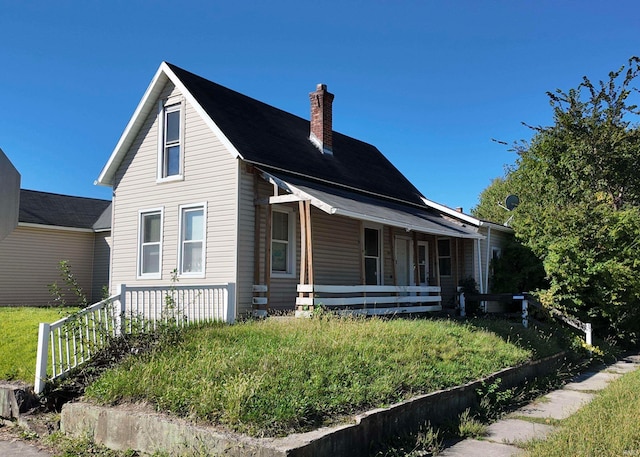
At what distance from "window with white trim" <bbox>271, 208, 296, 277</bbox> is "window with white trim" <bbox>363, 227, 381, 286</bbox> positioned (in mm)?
3308

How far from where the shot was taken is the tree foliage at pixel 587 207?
1580 centimetres

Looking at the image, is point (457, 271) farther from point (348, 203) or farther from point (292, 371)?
point (292, 371)

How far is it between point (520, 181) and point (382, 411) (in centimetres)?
2067

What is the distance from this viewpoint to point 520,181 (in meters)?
24.5

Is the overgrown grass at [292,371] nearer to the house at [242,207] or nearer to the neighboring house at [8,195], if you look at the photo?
the house at [242,207]

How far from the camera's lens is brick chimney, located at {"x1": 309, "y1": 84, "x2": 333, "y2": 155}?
643 inches

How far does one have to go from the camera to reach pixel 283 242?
13414 millimetres

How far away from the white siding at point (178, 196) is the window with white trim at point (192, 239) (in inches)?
6.5

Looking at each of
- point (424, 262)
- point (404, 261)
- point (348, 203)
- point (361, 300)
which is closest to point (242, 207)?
point (348, 203)

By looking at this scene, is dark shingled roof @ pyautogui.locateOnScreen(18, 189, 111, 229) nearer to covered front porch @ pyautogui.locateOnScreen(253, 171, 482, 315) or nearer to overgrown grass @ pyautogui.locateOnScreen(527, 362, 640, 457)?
covered front porch @ pyautogui.locateOnScreen(253, 171, 482, 315)

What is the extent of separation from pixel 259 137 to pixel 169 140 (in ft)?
7.66

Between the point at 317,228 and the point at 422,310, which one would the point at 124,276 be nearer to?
the point at 317,228

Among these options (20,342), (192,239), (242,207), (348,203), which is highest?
(348,203)

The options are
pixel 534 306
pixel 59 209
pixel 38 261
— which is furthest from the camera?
pixel 59 209
